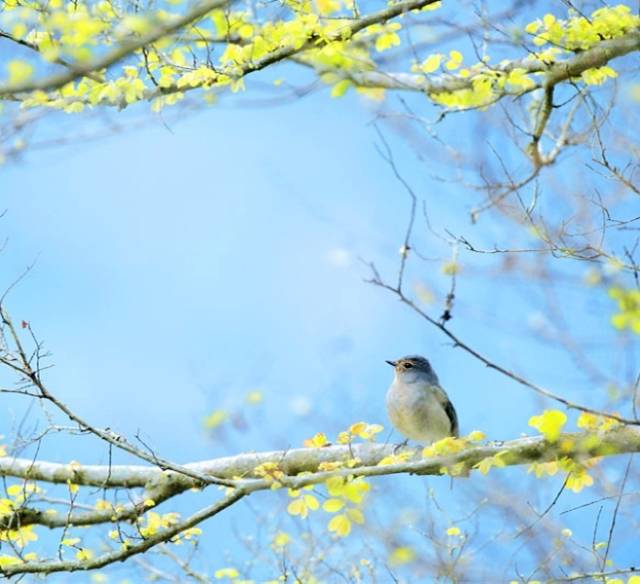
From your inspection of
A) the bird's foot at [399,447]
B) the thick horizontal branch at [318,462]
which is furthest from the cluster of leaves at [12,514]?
the bird's foot at [399,447]

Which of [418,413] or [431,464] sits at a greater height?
[418,413]

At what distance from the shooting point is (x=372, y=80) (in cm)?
831

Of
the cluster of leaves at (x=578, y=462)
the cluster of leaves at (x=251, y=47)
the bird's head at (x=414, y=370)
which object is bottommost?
the cluster of leaves at (x=578, y=462)

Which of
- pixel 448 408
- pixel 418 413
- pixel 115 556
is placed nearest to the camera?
pixel 115 556

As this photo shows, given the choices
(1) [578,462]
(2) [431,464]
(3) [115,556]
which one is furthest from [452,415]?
(3) [115,556]

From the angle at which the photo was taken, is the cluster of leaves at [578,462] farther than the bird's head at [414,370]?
No

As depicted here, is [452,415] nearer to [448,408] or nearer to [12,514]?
[448,408]

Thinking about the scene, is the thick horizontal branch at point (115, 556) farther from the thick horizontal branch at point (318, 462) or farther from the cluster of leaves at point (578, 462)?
the cluster of leaves at point (578, 462)

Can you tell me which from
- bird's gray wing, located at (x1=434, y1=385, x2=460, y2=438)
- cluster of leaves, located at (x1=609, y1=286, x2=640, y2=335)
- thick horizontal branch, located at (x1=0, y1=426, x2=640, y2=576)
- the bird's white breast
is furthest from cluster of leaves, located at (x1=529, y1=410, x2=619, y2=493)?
bird's gray wing, located at (x1=434, y1=385, x2=460, y2=438)

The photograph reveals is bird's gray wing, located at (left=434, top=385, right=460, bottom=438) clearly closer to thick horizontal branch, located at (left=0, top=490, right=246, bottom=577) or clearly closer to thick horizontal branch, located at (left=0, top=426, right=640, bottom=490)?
thick horizontal branch, located at (left=0, top=426, right=640, bottom=490)

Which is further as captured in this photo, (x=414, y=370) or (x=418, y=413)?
(x=414, y=370)

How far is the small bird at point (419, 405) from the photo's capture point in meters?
7.30

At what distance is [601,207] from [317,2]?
285 cm

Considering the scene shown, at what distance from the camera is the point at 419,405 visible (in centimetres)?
729
